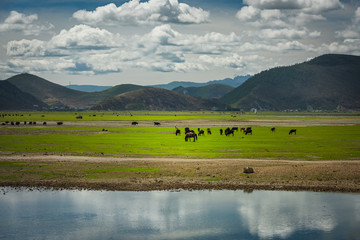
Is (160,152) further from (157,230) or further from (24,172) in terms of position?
(157,230)

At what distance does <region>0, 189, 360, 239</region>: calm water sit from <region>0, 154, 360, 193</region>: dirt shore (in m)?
1.41

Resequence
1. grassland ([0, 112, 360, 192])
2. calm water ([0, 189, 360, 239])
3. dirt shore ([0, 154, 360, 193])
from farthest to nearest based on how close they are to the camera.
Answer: grassland ([0, 112, 360, 192]) < dirt shore ([0, 154, 360, 193]) < calm water ([0, 189, 360, 239])

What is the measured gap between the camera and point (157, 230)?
18125 millimetres

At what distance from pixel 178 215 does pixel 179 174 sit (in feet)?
29.1

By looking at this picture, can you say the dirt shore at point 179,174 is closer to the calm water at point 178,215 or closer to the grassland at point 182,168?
the grassland at point 182,168

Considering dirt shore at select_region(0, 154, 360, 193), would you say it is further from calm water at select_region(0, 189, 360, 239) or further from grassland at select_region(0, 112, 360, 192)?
calm water at select_region(0, 189, 360, 239)

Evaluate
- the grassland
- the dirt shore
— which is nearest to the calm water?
the dirt shore

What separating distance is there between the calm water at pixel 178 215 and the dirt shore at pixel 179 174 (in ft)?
4.64

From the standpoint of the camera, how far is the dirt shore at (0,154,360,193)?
25859mm

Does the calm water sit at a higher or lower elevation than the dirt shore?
lower

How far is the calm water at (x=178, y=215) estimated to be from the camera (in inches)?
697

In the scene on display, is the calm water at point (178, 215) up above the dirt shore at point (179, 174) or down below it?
below

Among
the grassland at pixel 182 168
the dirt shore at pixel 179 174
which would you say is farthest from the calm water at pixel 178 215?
the grassland at pixel 182 168

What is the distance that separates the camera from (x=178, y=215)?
20.2 m
